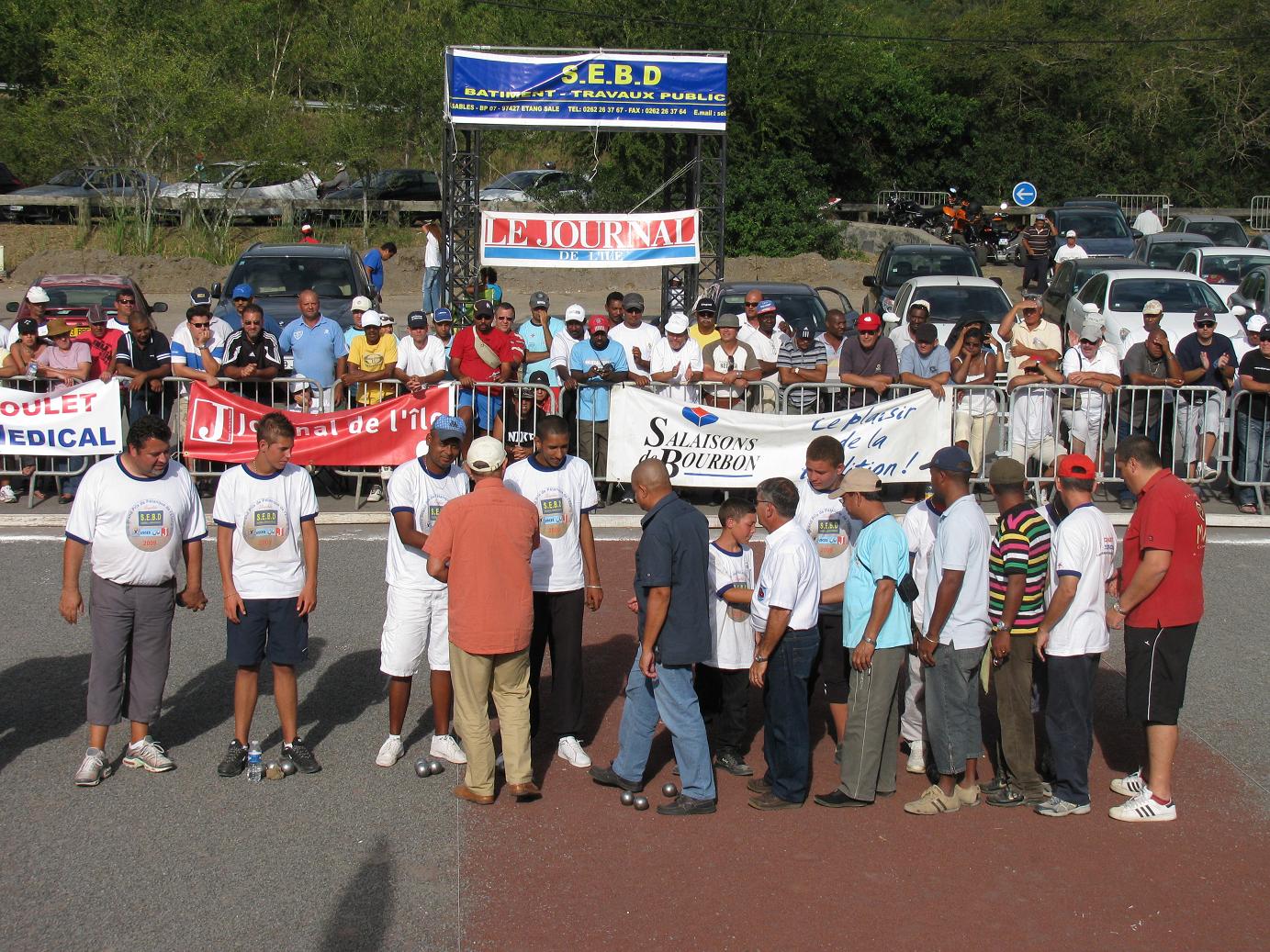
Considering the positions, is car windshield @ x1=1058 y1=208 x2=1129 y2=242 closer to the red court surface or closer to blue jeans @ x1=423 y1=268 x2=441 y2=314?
blue jeans @ x1=423 y1=268 x2=441 y2=314

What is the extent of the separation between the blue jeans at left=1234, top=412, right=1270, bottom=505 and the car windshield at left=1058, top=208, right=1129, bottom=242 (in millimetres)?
19113

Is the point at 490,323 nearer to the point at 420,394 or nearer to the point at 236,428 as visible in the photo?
the point at 420,394

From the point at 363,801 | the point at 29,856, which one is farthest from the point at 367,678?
the point at 29,856

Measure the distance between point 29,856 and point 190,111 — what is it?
27.1 metres

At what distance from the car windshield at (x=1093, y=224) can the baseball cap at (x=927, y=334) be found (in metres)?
19.9

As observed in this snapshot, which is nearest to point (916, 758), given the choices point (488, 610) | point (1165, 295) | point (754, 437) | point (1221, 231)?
point (488, 610)

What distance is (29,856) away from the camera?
6.25 meters

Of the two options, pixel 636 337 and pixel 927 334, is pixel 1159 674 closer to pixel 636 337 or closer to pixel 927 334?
pixel 927 334

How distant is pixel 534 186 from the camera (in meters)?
34.6

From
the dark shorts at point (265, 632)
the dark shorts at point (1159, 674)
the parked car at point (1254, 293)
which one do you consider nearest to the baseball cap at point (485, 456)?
the dark shorts at point (265, 632)

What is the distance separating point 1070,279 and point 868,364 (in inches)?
431

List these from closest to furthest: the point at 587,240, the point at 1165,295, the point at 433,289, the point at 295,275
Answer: the point at 295,275 → the point at 587,240 → the point at 1165,295 → the point at 433,289

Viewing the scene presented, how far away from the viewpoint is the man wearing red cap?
12797 millimetres

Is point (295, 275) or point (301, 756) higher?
point (295, 275)
